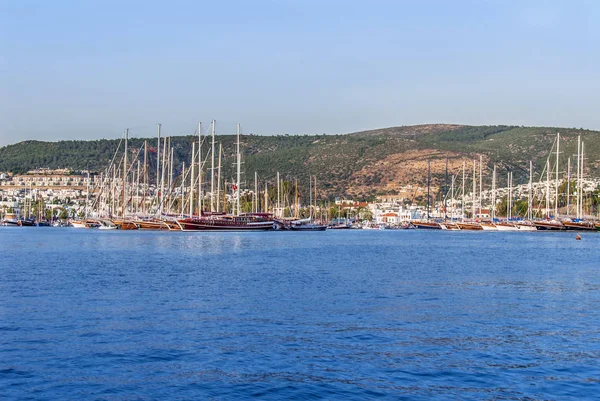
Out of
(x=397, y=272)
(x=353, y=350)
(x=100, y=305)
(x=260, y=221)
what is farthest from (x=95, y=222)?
(x=353, y=350)

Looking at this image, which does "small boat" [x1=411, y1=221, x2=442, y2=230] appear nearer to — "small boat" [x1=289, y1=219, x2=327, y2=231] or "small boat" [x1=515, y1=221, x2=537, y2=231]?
"small boat" [x1=515, y1=221, x2=537, y2=231]

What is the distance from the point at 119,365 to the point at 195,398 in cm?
299

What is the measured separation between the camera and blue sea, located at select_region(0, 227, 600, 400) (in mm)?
14945

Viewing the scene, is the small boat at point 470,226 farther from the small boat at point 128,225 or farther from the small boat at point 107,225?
the small boat at point 107,225

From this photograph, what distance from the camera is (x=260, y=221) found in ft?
331

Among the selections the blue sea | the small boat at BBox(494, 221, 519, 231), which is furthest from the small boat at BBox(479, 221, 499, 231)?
the blue sea

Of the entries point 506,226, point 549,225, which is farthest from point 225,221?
point 506,226

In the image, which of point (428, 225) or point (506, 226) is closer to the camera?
point (506, 226)

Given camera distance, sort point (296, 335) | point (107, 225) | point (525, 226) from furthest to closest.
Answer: point (525, 226) → point (107, 225) → point (296, 335)

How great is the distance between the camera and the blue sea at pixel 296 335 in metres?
14.9

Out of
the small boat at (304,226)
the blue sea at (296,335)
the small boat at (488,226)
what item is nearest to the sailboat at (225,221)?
the small boat at (304,226)

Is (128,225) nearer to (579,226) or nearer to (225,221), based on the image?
(225,221)

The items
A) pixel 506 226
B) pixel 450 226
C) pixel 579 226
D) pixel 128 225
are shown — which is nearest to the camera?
pixel 128 225

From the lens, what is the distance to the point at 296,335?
1970cm
